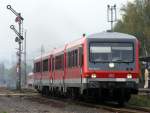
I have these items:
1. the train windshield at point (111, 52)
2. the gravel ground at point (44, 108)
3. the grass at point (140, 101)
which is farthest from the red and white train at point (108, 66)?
the grass at point (140, 101)

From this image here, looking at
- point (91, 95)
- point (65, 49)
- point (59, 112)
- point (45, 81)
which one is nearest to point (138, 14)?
point (45, 81)

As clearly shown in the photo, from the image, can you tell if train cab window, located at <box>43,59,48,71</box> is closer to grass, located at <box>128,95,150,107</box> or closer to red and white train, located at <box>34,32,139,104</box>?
grass, located at <box>128,95,150,107</box>

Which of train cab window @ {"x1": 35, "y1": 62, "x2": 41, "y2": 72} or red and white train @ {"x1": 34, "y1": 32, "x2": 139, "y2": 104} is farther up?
train cab window @ {"x1": 35, "y1": 62, "x2": 41, "y2": 72}

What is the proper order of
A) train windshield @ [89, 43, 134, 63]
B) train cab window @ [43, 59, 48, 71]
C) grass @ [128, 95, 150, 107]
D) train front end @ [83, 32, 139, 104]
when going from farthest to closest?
train cab window @ [43, 59, 48, 71] → grass @ [128, 95, 150, 107] → train windshield @ [89, 43, 134, 63] → train front end @ [83, 32, 139, 104]

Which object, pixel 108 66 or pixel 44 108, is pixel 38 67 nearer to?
pixel 108 66

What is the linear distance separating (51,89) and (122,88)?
12.5 meters

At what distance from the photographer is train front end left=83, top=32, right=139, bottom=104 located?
24.2m

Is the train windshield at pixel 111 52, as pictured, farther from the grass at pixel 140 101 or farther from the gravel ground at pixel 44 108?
the grass at pixel 140 101

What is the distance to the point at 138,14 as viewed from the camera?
2783 inches

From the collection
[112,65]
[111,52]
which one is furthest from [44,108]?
[111,52]

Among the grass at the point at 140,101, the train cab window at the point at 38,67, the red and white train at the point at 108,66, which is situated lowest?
the grass at the point at 140,101

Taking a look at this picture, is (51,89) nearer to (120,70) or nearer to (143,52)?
(120,70)

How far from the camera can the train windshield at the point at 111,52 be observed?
24406 millimetres

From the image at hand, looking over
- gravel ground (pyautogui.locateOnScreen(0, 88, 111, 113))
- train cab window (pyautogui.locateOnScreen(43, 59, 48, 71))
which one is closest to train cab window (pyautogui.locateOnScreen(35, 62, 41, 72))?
train cab window (pyautogui.locateOnScreen(43, 59, 48, 71))
